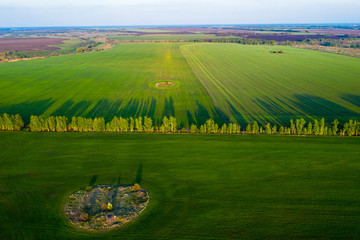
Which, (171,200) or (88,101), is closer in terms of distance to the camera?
(171,200)

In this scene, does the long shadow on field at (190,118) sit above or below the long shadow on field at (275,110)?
below

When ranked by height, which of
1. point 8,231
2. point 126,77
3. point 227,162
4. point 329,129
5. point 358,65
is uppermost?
point 358,65

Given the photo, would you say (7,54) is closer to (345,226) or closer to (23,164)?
(23,164)

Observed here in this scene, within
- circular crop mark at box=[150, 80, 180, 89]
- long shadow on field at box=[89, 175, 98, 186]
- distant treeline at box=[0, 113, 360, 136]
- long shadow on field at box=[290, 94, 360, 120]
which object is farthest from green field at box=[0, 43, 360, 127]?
long shadow on field at box=[89, 175, 98, 186]

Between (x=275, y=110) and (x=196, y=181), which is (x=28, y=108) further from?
(x=275, y=110)

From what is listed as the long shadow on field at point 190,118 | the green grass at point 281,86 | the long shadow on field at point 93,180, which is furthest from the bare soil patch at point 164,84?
the long shadow on field at point 93,180

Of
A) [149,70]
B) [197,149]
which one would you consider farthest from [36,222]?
[149,70]

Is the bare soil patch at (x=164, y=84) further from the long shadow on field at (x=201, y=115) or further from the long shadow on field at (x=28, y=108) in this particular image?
the long shadow on field at (x=28, y=108)

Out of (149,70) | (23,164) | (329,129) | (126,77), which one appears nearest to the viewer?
(23,164)
